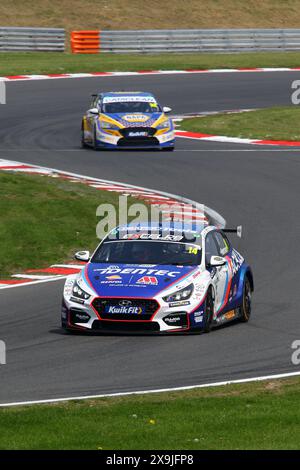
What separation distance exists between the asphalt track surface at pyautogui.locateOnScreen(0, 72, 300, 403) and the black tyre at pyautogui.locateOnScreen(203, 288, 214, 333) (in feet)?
0.55

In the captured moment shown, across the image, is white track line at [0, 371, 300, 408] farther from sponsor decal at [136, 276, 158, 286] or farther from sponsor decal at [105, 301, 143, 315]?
sponsor decal at [136, 276, 158, 286]

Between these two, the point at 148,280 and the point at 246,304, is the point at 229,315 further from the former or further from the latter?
the point at 148,280

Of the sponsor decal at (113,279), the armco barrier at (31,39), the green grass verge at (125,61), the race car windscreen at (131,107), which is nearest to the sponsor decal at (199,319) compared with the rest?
the sponsor decal at (113,279)

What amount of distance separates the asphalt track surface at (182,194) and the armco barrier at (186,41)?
6350 millimetres

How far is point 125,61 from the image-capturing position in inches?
1944

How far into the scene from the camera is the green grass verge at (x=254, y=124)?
34812mm

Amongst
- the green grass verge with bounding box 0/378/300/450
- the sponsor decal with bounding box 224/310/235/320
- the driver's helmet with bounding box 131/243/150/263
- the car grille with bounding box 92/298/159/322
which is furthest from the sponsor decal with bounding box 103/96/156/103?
the green grass verge with bounding box 0/378/300/450

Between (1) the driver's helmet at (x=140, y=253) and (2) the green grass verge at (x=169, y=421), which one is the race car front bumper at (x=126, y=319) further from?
(2) the green grass verge at (x=169, y=421)

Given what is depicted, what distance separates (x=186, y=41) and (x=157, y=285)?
38676 millimetres

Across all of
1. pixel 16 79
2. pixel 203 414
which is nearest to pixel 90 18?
pixel 16 79

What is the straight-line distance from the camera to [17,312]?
16.9 metres

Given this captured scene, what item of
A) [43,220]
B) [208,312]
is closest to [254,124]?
[43,220]

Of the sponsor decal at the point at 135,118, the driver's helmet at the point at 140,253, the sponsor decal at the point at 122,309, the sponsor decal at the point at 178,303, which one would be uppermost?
the driver's helmet at the point at 140,253
